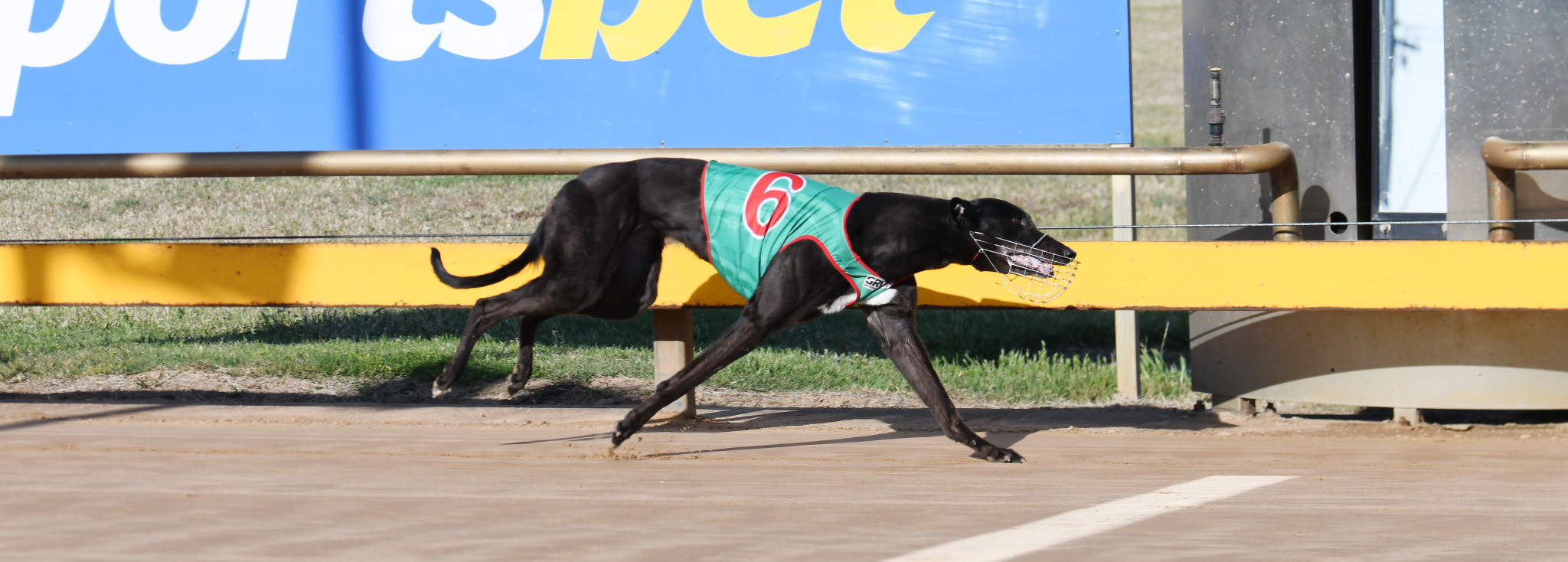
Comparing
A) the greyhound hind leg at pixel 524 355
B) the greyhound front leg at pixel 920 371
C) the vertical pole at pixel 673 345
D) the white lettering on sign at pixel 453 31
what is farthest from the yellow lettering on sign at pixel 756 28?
the greyhound front leg at pixel 920 371

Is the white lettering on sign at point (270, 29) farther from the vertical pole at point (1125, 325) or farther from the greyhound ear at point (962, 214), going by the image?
the vertical pole at point (1125, 325)

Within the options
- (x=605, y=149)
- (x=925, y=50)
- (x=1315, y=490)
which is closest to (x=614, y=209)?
(x=605, y=149)

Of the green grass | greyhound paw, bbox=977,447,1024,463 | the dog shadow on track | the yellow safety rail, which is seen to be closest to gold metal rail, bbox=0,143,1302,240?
the yellow safety rail

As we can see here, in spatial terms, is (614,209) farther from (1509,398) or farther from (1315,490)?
(1509,398)

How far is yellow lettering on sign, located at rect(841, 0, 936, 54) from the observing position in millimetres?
6074

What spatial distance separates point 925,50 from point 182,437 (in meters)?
3.29

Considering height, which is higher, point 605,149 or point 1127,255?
point 605,149

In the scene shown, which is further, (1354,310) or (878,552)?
(1354,310)

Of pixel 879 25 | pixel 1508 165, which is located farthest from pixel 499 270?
pixel 1508 165

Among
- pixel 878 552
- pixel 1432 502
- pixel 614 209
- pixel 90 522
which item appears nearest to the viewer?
pixel 878 552

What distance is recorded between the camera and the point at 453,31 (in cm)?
638

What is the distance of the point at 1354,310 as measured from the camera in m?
5.29

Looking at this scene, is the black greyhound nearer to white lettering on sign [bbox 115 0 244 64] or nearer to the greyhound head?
the greyhound head

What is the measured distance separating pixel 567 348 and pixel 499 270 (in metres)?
2.73
